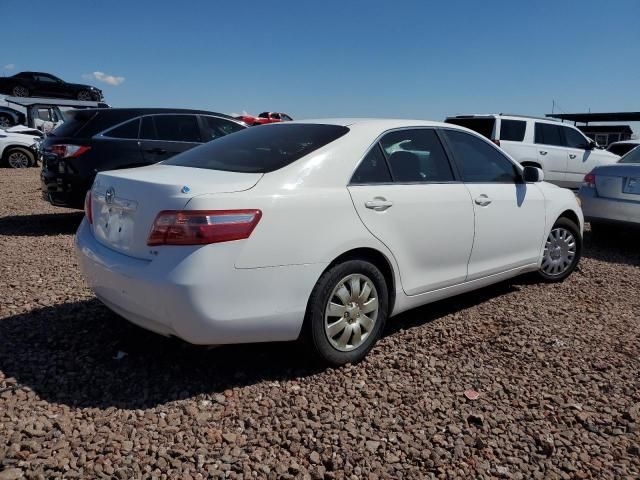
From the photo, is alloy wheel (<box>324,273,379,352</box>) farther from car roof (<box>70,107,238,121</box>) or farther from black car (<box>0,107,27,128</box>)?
black car (<box>0,107,27,128</box>)

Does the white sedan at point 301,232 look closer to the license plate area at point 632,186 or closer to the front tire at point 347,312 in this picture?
the front tire at point 347,312

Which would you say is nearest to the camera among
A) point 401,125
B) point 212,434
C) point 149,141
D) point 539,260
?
point 212,434

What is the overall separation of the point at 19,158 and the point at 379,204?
15765 mm

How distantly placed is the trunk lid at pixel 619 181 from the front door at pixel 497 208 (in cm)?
263

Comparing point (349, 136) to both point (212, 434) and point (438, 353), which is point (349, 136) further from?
point (212, 434)

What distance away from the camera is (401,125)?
3754 millimetres

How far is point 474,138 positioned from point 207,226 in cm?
260

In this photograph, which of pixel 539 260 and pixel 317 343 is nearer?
pixel 317 343

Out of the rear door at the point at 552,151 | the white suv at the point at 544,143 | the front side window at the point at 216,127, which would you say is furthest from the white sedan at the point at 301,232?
the rear door at the point at 552,151

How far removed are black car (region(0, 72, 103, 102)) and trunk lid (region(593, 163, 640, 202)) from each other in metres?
25.2

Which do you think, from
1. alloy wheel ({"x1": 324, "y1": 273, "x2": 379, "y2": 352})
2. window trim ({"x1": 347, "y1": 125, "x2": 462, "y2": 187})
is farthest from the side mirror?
alloy wheel ({"x1": 324, "y1": 273, "x2": 379, "y2": 352})

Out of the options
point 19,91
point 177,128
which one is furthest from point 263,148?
point 19,91

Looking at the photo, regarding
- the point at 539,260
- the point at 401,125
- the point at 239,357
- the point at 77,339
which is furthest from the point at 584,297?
the point at 77,339

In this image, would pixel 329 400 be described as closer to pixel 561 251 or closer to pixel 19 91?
pixel 561 251
